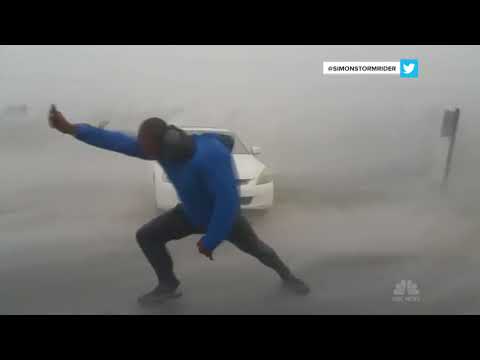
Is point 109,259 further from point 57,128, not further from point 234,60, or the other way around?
point 234,60

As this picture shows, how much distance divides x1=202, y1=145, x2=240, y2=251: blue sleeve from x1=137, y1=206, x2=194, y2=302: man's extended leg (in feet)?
0.59

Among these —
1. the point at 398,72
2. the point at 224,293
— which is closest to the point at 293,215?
the point at 224,293

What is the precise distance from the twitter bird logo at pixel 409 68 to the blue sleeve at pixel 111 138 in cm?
171

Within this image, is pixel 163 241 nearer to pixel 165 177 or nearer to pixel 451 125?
pixel 165 177

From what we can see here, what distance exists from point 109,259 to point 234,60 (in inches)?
61.0

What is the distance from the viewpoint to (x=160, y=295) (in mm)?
2836

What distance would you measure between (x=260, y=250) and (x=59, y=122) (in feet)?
5.05

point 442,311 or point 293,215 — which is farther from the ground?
point 293,215

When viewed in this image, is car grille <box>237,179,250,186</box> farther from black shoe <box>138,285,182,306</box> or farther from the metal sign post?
the metal sign post

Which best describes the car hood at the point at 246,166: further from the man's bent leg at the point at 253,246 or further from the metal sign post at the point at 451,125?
the metal sign post at the point at 451,125

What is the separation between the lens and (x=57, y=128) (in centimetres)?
262

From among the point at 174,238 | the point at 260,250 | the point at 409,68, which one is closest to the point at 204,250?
the point at 174,238

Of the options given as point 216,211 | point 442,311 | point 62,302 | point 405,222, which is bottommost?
point 442,311

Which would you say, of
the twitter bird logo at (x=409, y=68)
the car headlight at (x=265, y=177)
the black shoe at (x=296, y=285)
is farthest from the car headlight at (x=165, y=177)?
the twitter bird logo at (x=409, y=68)
